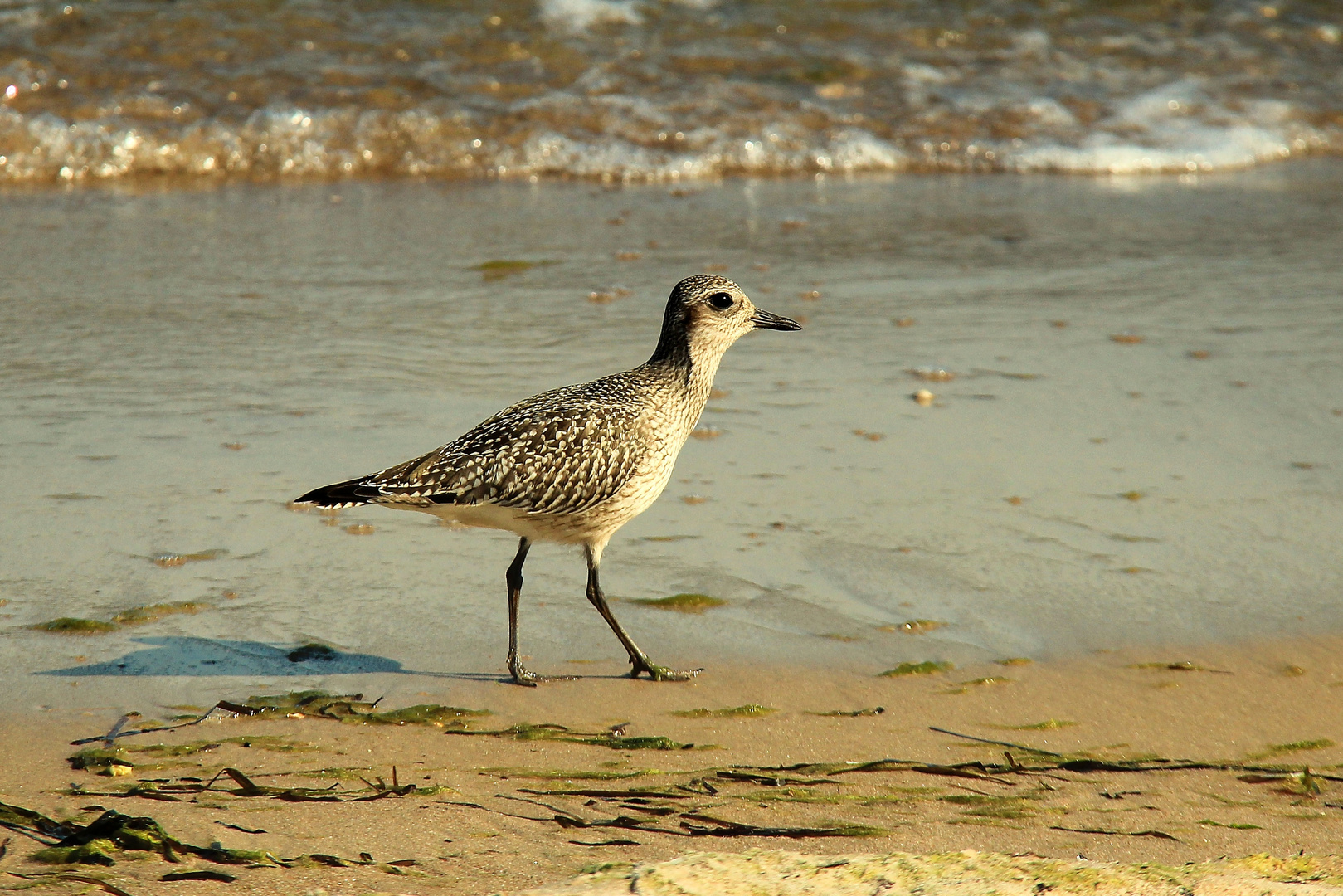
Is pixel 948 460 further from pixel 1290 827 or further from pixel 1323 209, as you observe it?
pixel 1323 209

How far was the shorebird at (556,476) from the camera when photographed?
13.6 ft

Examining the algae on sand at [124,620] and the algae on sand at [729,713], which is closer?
the algae on sand at [729,713]

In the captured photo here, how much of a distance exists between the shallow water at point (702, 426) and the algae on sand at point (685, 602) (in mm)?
36

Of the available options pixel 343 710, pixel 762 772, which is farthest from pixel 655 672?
pixel 343 710

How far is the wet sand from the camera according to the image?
2.97 meters

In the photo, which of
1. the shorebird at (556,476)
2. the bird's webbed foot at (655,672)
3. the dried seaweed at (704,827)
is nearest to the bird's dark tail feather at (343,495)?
the shorebird at (556,476)

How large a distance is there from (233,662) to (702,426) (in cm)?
255

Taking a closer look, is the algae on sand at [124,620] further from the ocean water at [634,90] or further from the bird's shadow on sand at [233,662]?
the ocean water at [634,90]

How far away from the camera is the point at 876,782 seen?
343cm

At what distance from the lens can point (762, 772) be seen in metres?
3.46

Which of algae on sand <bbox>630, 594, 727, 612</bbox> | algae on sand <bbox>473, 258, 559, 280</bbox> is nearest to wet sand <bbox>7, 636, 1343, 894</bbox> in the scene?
algae on sand <bbox>630, 594, 727, 612</bbox>

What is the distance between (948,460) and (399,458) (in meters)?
2.21

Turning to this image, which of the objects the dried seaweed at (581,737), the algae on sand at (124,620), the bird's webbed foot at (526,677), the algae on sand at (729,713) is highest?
the algae on sand at (124,620)

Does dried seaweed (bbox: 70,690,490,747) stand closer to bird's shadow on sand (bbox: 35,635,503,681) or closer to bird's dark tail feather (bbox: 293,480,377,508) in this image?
bird's shadow on sand (bbox: 35,635,503,681)
